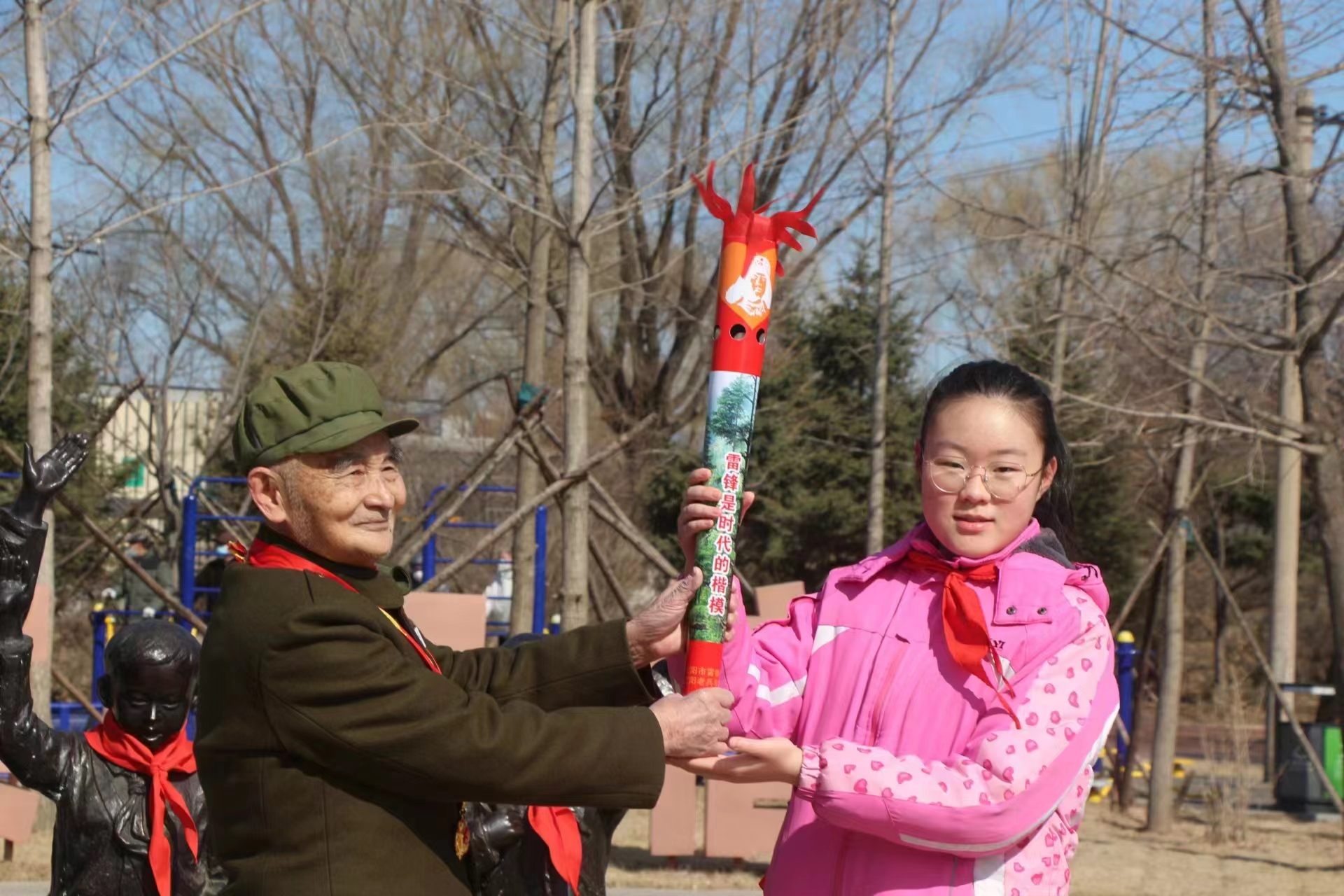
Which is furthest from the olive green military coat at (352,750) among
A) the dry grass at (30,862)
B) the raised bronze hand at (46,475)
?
the dry grass at (30,862)

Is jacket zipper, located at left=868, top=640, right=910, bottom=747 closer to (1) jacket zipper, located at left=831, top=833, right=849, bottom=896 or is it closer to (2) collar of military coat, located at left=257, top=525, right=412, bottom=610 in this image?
(1) jacket zipper, located at left=831, top=833, right=849, bottom=896

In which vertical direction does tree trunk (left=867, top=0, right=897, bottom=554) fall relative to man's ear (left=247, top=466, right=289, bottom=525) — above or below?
above

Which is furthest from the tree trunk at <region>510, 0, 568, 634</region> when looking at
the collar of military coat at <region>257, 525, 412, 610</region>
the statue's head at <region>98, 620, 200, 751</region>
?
the collar of military coat at <region>257, 525, 412, 610</region>

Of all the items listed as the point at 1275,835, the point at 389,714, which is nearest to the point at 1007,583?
the point at 389,714

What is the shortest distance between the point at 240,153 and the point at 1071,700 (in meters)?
16.9

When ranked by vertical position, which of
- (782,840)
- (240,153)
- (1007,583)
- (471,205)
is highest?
(240,153)

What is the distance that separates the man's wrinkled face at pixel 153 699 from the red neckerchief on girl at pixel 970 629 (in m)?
2.51

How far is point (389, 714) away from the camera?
2.25 m

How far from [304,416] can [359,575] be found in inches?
Result: 11.4

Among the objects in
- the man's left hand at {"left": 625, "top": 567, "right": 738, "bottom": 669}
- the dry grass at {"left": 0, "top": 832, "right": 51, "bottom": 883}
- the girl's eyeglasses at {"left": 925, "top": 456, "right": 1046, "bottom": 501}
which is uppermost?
the girl's eyeglasses at {"left": 925, "top": 456, "right": 1046, "bottom": 501}

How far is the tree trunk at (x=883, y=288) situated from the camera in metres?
10.7

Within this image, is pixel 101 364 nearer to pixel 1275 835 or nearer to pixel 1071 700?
pixel 1275 835

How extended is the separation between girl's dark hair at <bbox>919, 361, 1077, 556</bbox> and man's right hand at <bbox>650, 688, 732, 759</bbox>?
56cm

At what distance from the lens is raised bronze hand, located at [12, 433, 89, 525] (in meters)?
3.67
